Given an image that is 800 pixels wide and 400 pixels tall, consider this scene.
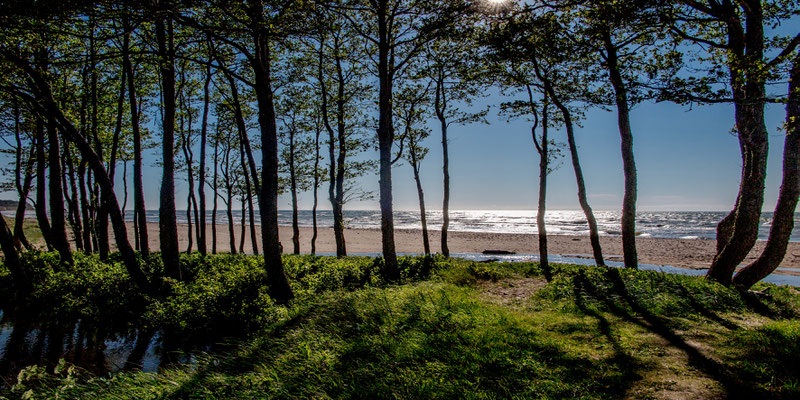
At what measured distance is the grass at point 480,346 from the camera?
12.1 feet

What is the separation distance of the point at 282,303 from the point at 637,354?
7.49 meters

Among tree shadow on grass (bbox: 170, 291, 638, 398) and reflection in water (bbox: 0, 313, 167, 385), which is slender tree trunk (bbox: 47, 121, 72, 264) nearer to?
reflection in water (bbox: 0, 313, 167, 385)

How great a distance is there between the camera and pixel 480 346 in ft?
15.3

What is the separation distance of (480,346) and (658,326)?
340cm

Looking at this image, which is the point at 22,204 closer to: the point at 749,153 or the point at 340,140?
the point at 340,140

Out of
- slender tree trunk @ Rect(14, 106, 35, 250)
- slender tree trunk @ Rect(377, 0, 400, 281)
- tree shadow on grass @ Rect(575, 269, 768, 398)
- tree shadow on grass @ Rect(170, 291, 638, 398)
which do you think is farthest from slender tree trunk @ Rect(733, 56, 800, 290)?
slender tree trunk @ Rect(14, 106, 35, 250)

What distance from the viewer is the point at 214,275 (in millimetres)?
11258

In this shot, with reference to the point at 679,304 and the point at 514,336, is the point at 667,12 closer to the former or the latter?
the point at 679,304

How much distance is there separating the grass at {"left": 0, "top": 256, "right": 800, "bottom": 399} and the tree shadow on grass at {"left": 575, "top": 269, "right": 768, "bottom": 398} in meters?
0.02

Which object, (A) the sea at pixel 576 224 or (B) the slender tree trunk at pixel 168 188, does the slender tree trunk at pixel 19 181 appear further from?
(A) the sea at pixel 576 224

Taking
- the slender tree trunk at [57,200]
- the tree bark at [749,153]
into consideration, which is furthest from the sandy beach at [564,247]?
the slender tree trunk at [57,200]

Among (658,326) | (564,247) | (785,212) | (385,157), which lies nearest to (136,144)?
(385,157)

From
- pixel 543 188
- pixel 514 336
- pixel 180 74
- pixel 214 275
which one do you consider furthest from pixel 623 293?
pixel 180 74

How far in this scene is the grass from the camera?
3.69m
